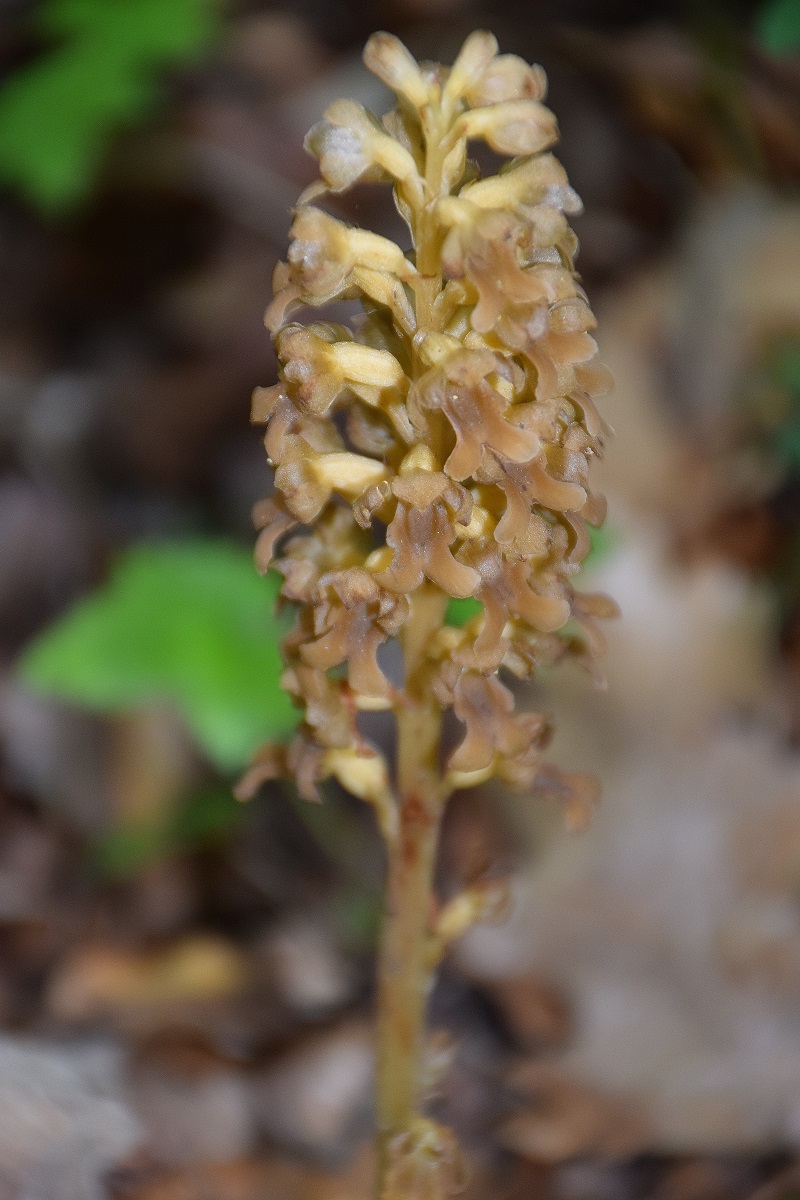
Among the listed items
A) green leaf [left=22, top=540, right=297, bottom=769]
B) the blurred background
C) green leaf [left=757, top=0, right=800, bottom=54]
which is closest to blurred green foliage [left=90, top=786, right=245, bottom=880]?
the blurred background

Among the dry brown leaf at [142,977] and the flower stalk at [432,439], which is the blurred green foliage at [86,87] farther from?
the flower stalk at [432,439]

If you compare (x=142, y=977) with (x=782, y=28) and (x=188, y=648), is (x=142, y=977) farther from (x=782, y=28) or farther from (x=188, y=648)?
(x=782, y=28)

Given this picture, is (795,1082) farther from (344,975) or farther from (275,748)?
(275,748)

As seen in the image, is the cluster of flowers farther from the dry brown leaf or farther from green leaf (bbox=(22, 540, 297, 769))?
the dry brown leaf

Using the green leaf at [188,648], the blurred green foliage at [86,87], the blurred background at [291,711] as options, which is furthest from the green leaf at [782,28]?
the blurred green foliage at [86,87]

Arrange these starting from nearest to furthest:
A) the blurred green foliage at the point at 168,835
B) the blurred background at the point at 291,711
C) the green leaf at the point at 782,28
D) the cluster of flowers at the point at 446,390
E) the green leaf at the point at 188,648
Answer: the cluster of flowers at the point at 446,390
the blurred background at the point at 291,711
the green leaf at the point at 188,648
the green leaf at the point at 782,28
the blurred green foliage at the point at 168,835

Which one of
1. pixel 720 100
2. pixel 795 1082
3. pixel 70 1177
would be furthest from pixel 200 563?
pixel 720 100

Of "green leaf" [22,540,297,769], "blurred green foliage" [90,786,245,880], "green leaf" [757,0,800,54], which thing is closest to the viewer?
"green leaf" [22,540,297,769]
